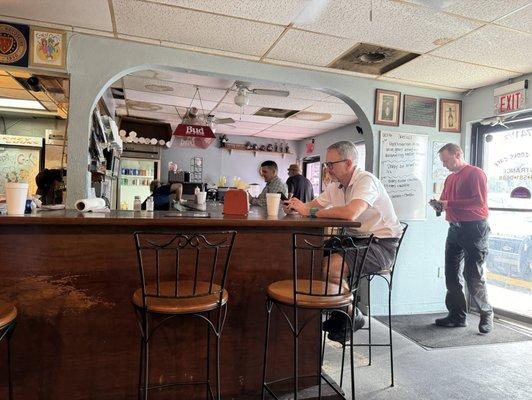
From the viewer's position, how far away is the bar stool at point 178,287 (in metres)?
1.66

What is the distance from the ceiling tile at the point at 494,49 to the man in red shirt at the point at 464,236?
80cm

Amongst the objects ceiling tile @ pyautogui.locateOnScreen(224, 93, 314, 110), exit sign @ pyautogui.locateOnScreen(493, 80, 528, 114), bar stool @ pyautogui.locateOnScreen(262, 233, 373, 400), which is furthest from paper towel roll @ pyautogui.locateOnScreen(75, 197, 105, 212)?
exit sign @ pyautogui.locateOnScreen(493, 80, 528, 114)

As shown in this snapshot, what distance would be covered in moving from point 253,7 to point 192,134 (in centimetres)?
263

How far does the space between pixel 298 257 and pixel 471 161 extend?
10.1 feet

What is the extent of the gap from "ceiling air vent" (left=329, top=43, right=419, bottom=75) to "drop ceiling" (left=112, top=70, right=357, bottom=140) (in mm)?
607

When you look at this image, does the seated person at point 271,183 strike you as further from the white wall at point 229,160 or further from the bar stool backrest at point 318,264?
the white wall at point 229,160

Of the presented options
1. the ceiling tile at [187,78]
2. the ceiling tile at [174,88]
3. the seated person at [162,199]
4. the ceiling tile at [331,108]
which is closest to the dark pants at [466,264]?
the ceiling tile at [331,108]

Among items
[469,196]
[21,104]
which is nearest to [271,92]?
[469,196]

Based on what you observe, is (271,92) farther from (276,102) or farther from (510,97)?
(510,97)

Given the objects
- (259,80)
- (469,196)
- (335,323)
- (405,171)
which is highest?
(259,80)

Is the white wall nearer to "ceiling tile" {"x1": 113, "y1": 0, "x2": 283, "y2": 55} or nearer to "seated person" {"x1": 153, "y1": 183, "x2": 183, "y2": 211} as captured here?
"seated person" {"x1": 153, "y1": 183, "x2": 183, "y2": 211}

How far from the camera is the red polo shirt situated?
3.52 metres

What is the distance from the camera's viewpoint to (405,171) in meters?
4.09

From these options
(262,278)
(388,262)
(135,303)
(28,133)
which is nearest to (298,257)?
(262,278)
